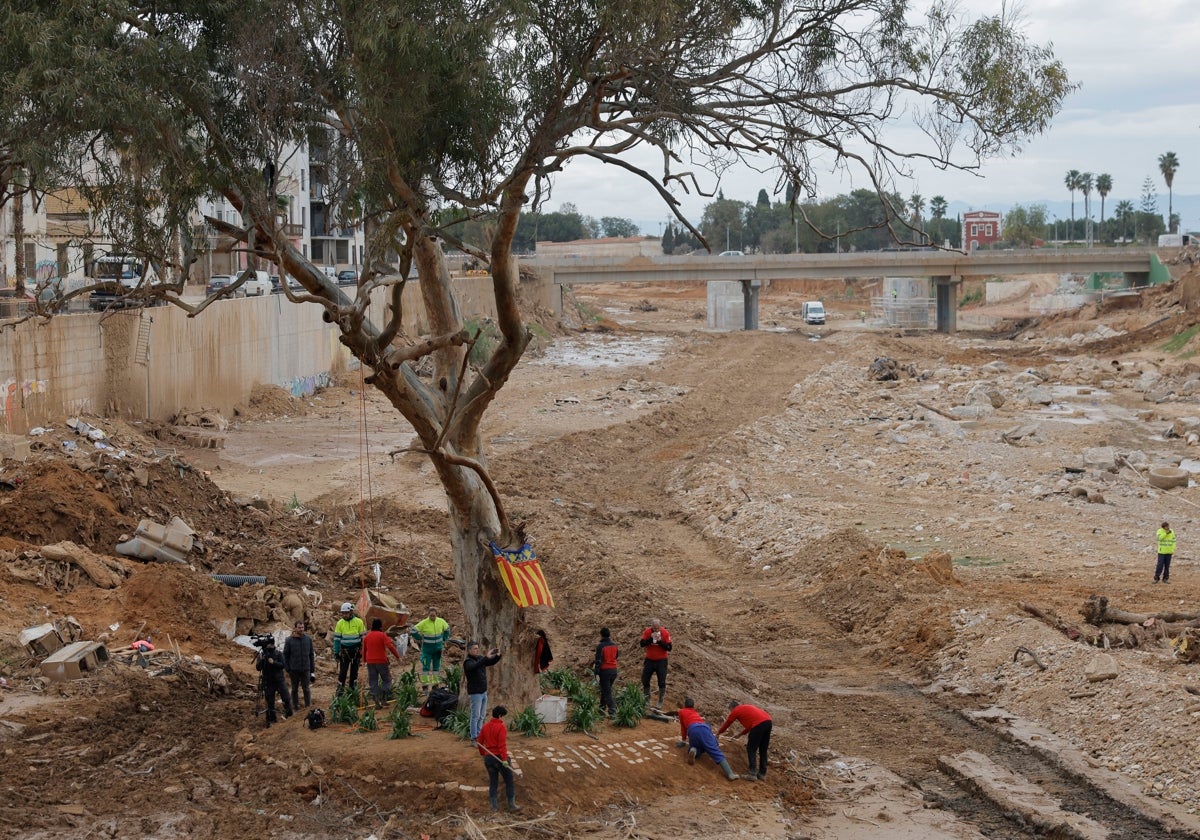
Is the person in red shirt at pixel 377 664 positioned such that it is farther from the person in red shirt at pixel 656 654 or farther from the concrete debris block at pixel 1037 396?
the concrete debris block at pixel 1037 396

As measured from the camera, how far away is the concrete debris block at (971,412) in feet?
132

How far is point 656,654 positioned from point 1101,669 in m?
5.18

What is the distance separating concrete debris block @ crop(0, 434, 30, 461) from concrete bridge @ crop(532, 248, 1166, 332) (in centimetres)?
5574

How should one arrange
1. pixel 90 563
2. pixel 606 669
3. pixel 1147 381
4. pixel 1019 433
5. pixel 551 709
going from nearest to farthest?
pixel 551 709 → pixel 606 669 → pixel 90 563 → pixel 1019 433 → pixel 1147 381

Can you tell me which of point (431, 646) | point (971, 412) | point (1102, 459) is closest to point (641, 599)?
point (431, 646)

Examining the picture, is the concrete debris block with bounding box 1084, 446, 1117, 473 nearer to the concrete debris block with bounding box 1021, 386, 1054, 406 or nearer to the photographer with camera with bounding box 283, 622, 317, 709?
the concrete debris block with bounding box 1021, 386, 1054, 406

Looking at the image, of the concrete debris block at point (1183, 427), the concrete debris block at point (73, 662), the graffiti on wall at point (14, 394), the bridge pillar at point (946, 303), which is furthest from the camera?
the bridge pillar at point (946, 303)

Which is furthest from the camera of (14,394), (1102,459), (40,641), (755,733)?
(1102,459)

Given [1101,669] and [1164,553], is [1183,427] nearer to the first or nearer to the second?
[1164,553]

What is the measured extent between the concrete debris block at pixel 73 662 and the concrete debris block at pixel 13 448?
962cm

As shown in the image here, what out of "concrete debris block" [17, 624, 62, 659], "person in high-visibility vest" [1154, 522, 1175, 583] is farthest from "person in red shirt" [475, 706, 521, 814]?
"person in high-visibility vest" [1154, 522, 1175, 583]

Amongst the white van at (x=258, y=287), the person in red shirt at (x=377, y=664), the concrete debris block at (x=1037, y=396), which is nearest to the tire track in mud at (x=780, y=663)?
the person in red shirt at (x=377, y=664)

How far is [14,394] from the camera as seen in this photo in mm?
26172

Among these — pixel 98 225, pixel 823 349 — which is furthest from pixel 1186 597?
pixel 823 349
